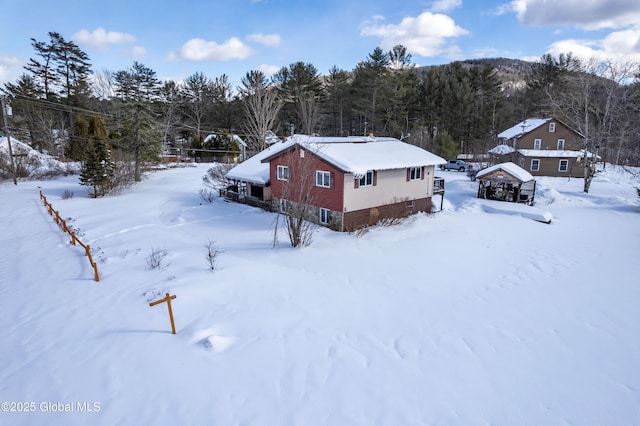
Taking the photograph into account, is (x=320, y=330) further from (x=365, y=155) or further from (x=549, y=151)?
(x=549, y=151)

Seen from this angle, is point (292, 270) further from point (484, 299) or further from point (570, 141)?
point (570, 141)

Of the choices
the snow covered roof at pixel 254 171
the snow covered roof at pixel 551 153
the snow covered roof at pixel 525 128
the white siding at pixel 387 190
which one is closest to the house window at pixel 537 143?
the snow covered roof at pixel 551 153

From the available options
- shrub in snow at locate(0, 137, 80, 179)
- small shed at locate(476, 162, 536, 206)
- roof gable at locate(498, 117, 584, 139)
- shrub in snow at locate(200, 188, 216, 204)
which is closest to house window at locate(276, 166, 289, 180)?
shrub in snow at locate(200, 188, 216, 204)

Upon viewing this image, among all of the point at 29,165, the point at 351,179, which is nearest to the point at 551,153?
the point at 351,179

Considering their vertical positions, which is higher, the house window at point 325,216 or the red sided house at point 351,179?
the red sided house at point 351,179

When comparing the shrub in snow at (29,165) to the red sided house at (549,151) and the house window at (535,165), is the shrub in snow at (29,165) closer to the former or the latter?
the red sided house at (549,151)

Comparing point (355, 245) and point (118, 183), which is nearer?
point (355, 245)

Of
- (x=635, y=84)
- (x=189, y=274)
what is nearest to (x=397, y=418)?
(x=189, y=274)

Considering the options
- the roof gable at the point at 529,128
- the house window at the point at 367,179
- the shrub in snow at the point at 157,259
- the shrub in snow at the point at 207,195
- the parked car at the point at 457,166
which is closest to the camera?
the shrub in snow at the point at 157,259
